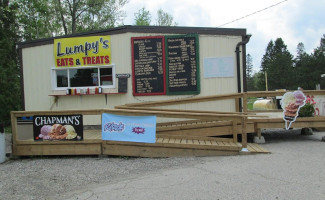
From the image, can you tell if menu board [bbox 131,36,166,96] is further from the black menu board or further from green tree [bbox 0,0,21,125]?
green tree [bbox 0,0,21,125]

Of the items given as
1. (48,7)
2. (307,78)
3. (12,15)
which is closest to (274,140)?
(12,15)

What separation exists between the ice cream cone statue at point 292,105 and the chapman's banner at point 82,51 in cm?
574

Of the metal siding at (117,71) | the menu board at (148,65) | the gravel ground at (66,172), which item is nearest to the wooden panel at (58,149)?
Answer: the gravel ground at (66,172)

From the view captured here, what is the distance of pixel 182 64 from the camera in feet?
29.5

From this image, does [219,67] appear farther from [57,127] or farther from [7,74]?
[7,74]

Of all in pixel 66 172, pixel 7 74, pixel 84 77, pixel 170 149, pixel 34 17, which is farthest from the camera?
pixel 34 17

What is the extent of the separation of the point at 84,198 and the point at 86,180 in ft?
3.13

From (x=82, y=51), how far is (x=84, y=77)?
90cm

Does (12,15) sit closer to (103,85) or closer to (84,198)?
(103,85)

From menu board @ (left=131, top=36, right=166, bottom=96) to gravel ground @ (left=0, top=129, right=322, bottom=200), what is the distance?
3.26m

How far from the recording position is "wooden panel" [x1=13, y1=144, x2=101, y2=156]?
6.48 metres

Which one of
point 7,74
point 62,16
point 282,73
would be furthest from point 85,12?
point 282,73

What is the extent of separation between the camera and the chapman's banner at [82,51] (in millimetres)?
9148

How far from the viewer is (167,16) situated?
1526 inches
